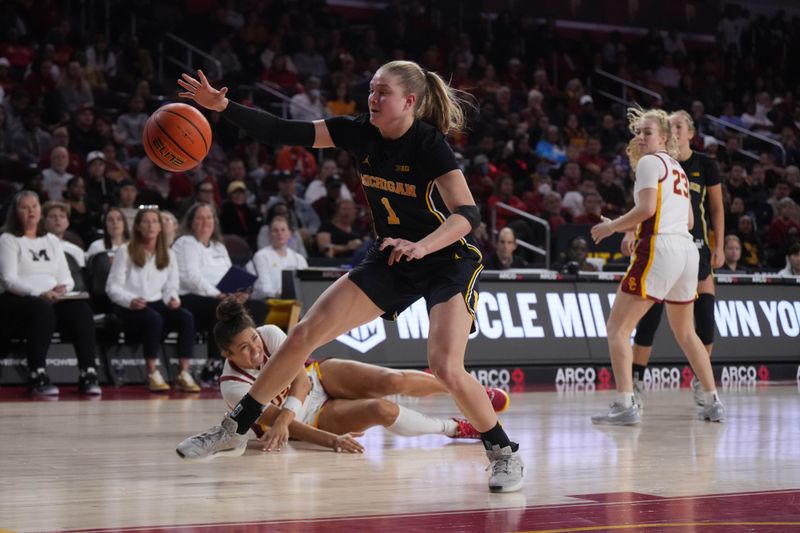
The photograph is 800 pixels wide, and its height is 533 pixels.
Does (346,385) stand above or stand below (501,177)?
below

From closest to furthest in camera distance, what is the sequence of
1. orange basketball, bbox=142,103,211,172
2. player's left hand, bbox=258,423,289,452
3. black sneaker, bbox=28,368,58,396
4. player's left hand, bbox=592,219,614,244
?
orange basketball, bbox=142,103,211,172, player's left hand, bbox=258,423,289,452, player's left hand, bbox=592,219,614,244, black sneaker, bbox=28,368,58,396

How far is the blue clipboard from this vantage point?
10.5 metres

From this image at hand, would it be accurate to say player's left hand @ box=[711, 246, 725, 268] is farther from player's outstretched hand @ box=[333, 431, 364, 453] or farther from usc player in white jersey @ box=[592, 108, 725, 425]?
player's outstretched hand @ box=[333, 431, 364, 453]

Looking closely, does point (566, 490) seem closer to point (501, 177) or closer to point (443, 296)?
point (443, 296)

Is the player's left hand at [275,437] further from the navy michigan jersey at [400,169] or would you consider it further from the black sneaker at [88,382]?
the black sneaker at [88,382]

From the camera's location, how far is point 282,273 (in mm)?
10781

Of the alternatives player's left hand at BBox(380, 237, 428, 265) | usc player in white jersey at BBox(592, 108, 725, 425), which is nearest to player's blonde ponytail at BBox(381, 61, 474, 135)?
player's left hand at BBox(380, 237, 428, 265)

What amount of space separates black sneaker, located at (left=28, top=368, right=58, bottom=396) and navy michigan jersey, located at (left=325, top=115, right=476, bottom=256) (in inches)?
204

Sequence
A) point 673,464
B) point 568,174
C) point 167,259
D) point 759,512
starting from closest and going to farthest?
point 759,512 < point 673,464 < point 167,259 < point 568,174

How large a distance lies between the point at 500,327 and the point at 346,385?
4.66 meters

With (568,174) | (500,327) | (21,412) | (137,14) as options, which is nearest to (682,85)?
(568,174)

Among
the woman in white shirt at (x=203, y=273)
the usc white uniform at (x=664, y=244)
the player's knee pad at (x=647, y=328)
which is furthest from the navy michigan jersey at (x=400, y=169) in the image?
the woman in white shirt at (x=203, y=273)

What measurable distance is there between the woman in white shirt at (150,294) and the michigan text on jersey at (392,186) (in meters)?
5.36

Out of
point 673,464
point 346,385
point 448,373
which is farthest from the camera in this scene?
point 346,385
